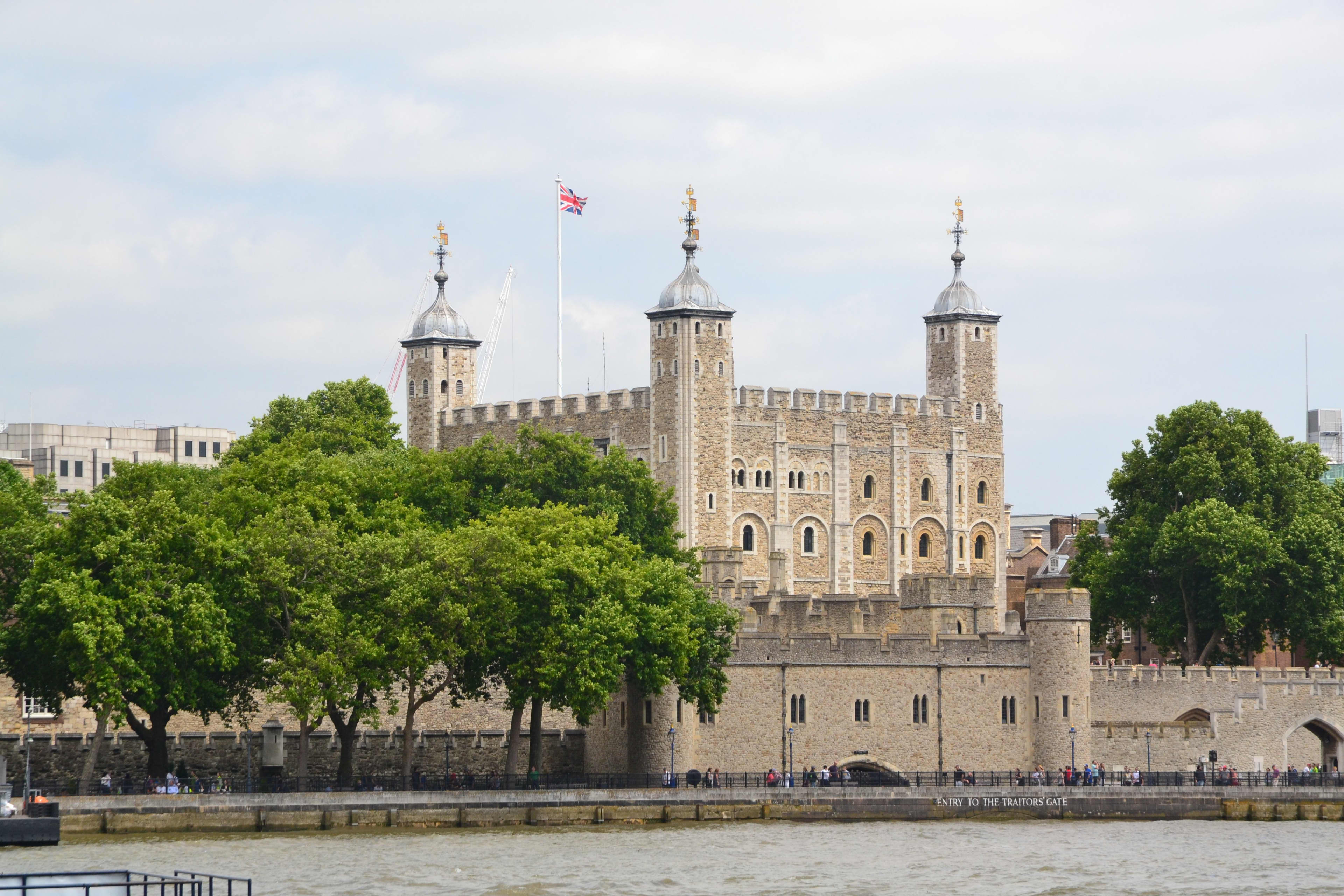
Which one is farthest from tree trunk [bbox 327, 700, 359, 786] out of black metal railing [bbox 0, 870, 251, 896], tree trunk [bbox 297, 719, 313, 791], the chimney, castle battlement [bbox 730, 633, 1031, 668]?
the chimney

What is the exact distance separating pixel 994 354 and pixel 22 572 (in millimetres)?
51469

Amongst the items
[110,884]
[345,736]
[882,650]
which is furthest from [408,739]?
[110,884]

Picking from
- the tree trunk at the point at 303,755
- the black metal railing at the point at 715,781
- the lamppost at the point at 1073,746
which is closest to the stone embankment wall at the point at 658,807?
the black metal railing at the point at 715,781

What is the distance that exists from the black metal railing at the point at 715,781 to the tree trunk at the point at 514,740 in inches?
14.1

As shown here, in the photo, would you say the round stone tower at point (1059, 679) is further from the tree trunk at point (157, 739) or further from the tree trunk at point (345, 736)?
the tree trunk at point (157, 739)

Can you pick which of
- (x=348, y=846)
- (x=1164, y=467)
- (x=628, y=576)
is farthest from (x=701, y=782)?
(x=1164, y=467)

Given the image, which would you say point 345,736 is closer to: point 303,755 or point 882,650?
point 303,755

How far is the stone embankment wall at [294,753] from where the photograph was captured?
69062 mm

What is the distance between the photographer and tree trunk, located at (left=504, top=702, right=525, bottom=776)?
6975 centimetres

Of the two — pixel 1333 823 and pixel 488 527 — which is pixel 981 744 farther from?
pixel 488 527

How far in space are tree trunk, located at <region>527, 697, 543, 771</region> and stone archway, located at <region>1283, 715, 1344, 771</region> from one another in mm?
21736

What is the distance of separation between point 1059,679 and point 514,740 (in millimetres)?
15106

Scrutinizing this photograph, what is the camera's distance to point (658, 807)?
67250 millimetres

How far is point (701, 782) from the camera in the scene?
7000cm
